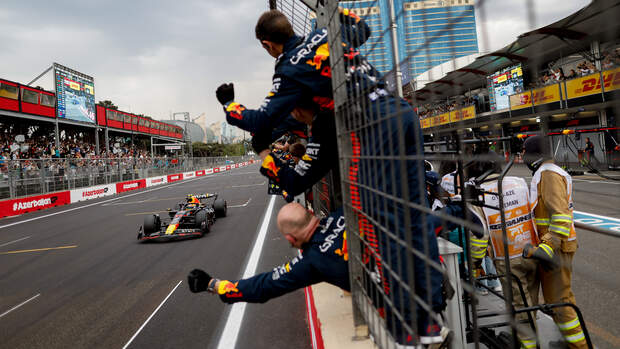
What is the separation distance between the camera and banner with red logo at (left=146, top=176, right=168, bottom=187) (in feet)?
79.0

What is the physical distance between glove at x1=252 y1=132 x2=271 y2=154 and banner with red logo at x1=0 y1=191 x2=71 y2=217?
1463 cm

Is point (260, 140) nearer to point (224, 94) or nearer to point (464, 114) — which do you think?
point (224, 94)

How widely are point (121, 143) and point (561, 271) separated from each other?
152 feet

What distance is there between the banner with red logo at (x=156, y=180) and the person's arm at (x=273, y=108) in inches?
985

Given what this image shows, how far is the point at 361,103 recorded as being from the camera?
130 centimetres

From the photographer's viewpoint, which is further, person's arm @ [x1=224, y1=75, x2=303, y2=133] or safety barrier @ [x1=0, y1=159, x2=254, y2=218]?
safety barrier @ [x1=0, y1=159, x2=254, y2=218]

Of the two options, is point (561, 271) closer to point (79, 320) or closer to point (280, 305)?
point (280, 305)

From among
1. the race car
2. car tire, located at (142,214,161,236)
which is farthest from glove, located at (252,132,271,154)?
car tire, located at (142,214,161,236)

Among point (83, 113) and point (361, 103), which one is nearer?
point (361, 103)

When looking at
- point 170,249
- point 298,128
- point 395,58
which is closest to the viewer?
point 395,58

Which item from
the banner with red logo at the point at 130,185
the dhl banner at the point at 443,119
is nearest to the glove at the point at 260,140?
the dhl banner at the point at 443,119

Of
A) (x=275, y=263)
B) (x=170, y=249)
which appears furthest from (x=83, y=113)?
(x=275, y=263)

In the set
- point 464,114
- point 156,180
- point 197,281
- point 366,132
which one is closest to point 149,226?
point 197,281

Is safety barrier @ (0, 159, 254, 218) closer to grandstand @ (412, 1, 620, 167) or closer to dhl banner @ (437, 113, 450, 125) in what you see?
dhl banner @ (437, 113, 450, 125)
